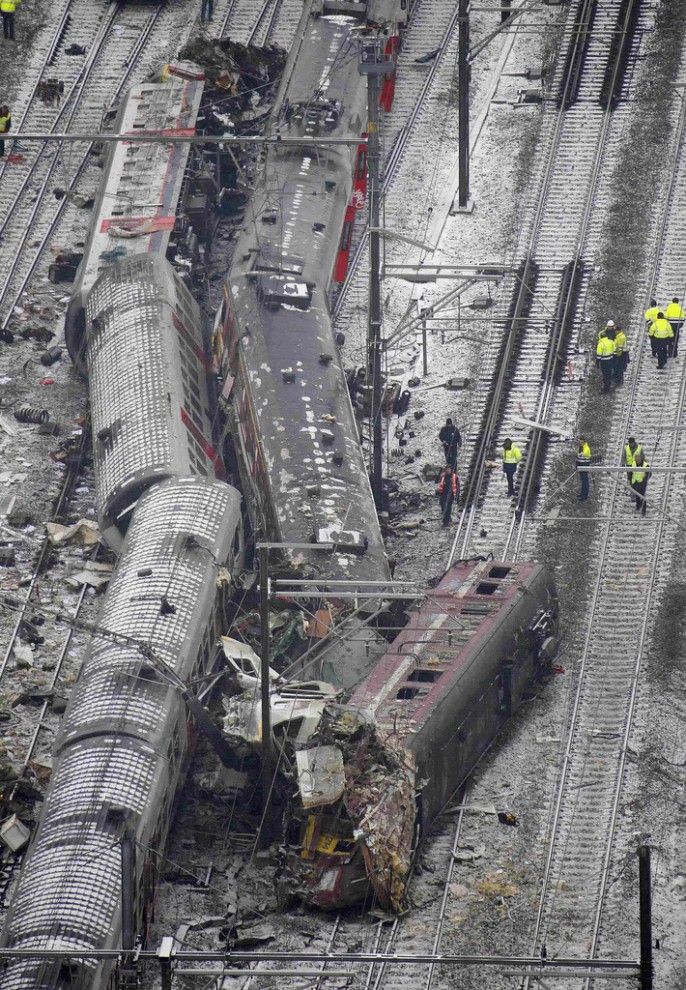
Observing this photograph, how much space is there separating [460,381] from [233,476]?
21.8ft

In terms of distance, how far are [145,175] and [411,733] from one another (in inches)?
847

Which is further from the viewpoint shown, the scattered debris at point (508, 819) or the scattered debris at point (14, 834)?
the scattered debris at point (508, 819)

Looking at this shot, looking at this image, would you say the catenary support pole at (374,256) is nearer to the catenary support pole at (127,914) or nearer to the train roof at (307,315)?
the train roof at (307,315)

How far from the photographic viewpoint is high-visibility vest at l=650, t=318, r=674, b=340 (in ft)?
178

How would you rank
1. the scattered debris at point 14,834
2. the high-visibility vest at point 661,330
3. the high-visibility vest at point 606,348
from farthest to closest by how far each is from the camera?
the high-visibility vest at point 661,330
the high-visibility vest at point 606,348
the scattered debris at point 14,834

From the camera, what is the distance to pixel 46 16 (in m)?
68.9

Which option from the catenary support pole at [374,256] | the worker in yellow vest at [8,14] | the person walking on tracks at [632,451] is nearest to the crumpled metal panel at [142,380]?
the catenary support pole at [374,256]

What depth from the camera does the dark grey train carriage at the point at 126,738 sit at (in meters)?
36.4

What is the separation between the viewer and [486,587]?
44906 millimetres

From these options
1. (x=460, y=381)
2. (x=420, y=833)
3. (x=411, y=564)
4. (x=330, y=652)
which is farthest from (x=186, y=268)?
(x=420, y=833)

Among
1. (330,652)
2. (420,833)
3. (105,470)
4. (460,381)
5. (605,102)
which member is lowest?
(420,833)

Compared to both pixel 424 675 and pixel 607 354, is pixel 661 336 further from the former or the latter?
pixel 424 675

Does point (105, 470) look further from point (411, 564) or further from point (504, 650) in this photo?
point (504, 650)

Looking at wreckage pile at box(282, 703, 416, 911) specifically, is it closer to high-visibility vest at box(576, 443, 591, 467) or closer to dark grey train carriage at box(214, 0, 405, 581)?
dark grey train carriage at box(214, 0, 405, 581)
